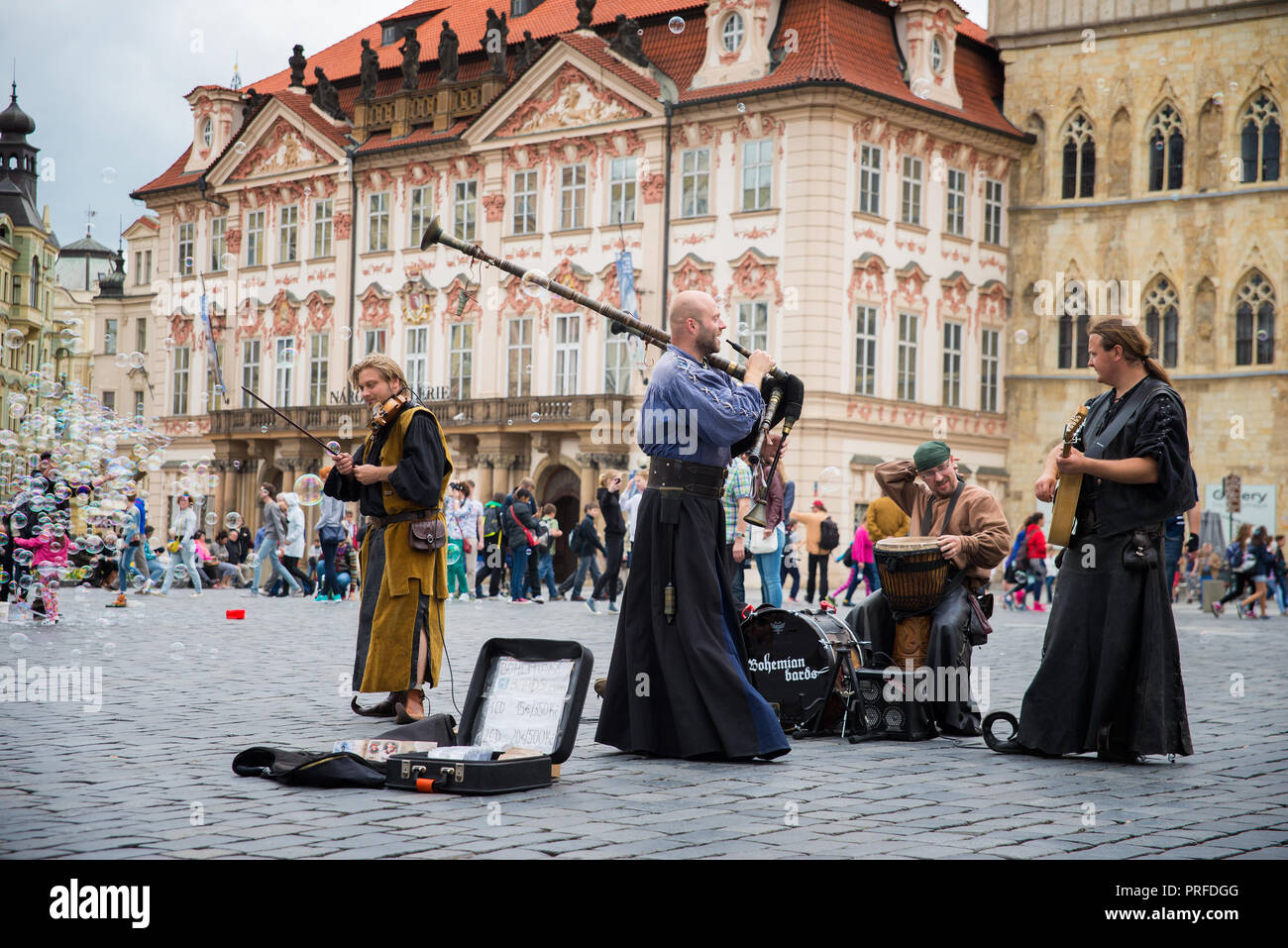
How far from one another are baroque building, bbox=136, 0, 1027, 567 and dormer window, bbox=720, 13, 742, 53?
0.05 metres

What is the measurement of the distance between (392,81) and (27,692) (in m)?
34.0

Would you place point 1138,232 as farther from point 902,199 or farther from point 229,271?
point 229,271

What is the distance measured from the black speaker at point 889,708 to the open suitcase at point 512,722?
6.15 ft

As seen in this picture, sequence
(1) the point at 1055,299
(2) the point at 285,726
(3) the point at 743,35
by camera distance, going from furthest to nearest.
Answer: (1) the point at 1055,299 < (3) the point at 743,35 < (2) the point at 285,726

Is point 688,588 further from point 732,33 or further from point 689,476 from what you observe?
point 732,33

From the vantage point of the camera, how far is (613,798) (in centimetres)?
587

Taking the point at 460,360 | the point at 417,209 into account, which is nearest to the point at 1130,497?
the point at 460,360

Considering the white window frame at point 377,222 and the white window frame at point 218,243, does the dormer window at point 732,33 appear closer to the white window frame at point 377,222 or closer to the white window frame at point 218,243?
the white window frame at point 377,222

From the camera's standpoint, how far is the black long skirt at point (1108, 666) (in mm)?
7086

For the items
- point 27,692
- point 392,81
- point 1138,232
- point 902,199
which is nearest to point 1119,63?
point 1138,232

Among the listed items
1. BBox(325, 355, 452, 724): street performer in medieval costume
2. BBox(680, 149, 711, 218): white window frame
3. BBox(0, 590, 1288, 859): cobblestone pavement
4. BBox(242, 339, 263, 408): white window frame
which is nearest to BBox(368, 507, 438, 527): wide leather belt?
BBox(325, 355, 452, 724): street performer in medieval costume

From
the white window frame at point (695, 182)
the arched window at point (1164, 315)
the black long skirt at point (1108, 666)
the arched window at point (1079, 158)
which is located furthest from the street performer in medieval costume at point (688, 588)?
the arched window at point (1079, 158)

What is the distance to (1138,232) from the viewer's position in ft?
115

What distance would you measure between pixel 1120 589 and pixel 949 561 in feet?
3.88
